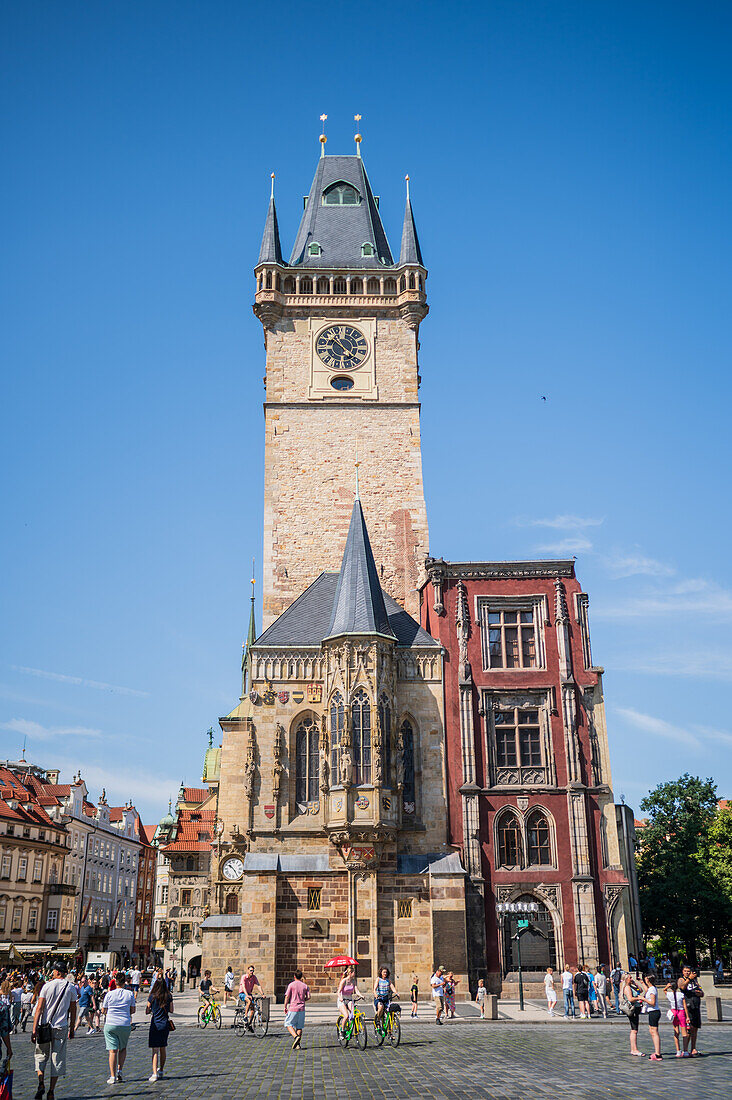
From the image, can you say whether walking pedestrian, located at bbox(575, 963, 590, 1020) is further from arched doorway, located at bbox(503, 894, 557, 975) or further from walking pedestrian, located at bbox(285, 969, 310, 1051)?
walking pedestrian, located at bbox(285, 969, 310, 1051)

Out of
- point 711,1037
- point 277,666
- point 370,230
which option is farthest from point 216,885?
point 370,230

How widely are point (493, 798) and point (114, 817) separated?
60.8m

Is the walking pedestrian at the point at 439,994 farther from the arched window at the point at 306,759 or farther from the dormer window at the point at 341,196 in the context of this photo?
the dormer window at the point at 341,196

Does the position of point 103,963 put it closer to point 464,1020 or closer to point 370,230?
point 464,1020

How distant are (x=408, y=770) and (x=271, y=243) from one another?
2815 cm

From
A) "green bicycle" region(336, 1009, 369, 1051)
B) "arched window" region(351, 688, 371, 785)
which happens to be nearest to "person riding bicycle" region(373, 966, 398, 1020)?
"green bicycle" region(336, 1009, 369, 1051)

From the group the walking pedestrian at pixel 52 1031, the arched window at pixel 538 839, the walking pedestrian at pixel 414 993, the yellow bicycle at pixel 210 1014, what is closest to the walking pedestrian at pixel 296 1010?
the walking pedestrian at pixel 52 1031

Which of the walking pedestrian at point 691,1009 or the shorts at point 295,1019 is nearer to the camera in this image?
the walking pedestrian at point 691,1009

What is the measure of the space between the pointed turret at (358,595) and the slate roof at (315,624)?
0.78 meters

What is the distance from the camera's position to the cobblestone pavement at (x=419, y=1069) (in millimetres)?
14602

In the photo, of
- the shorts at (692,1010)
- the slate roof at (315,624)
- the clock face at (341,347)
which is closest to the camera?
the shorts at (692,1010)

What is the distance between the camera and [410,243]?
167 feet

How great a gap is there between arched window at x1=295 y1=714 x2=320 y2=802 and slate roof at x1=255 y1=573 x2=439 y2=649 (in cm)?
322

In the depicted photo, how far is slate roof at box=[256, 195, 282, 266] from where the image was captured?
50.0 meters
